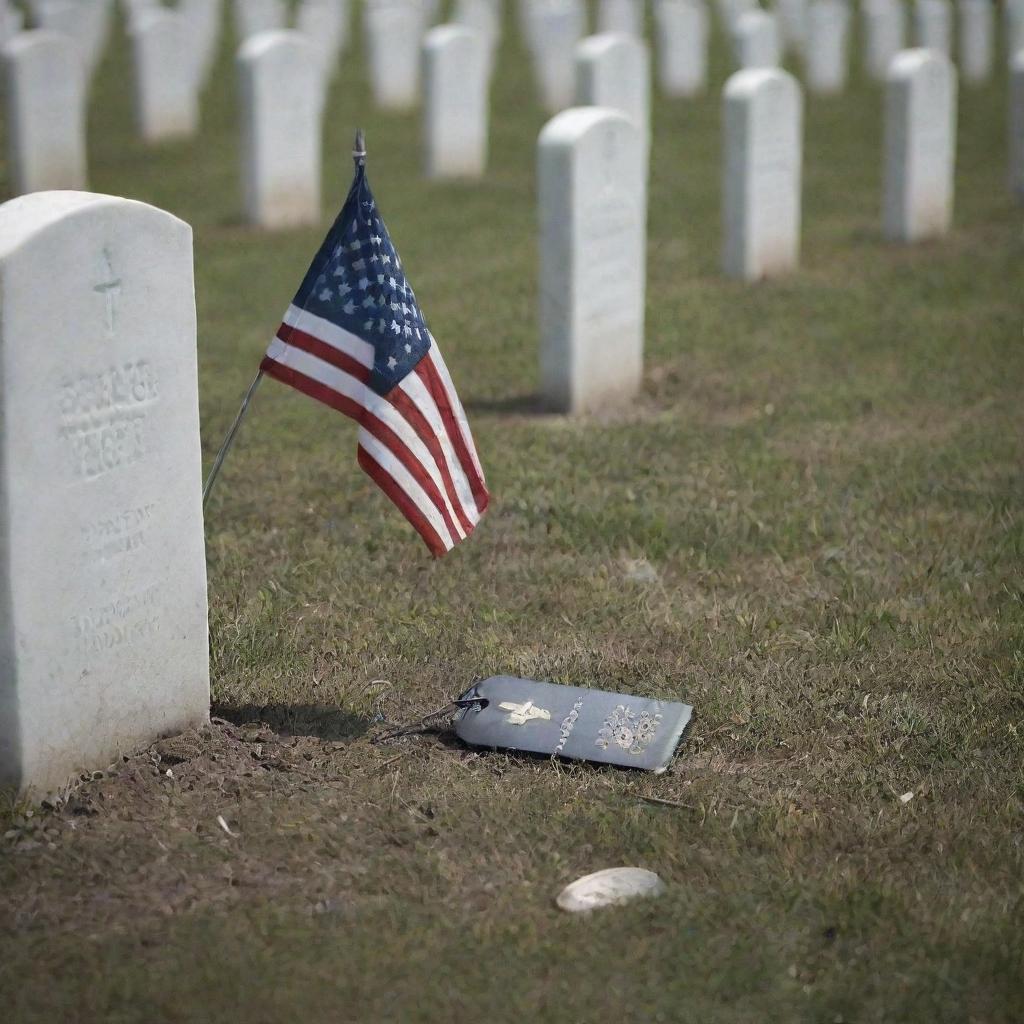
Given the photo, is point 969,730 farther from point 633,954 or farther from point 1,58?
point 1,58

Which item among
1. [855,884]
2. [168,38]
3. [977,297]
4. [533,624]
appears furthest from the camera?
[168,38]

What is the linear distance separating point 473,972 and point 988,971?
3.10 ft

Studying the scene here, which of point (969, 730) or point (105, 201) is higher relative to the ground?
→ point (105, 201)

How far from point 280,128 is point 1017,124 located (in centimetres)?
570

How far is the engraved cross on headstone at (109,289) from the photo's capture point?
3.31 m

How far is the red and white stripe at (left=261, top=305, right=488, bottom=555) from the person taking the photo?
12.5 feet

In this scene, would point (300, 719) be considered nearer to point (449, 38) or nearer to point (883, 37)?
point (449, 38)

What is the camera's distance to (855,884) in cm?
316

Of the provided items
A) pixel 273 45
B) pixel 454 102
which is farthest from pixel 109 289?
pixel 454 102

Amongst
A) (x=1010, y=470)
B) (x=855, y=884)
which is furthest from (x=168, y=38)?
(x=855, y=884)

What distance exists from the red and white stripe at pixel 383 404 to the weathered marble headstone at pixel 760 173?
5894 mm

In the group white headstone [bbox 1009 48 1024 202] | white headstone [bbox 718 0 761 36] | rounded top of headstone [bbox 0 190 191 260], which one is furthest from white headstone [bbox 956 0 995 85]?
rounded top of headstone [bbox 0 190 191 260]

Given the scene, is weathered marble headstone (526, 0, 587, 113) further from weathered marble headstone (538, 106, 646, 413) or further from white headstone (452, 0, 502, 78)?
weathered marble headstone (538, 106, 646, 413)

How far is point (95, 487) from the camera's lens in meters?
3.36
